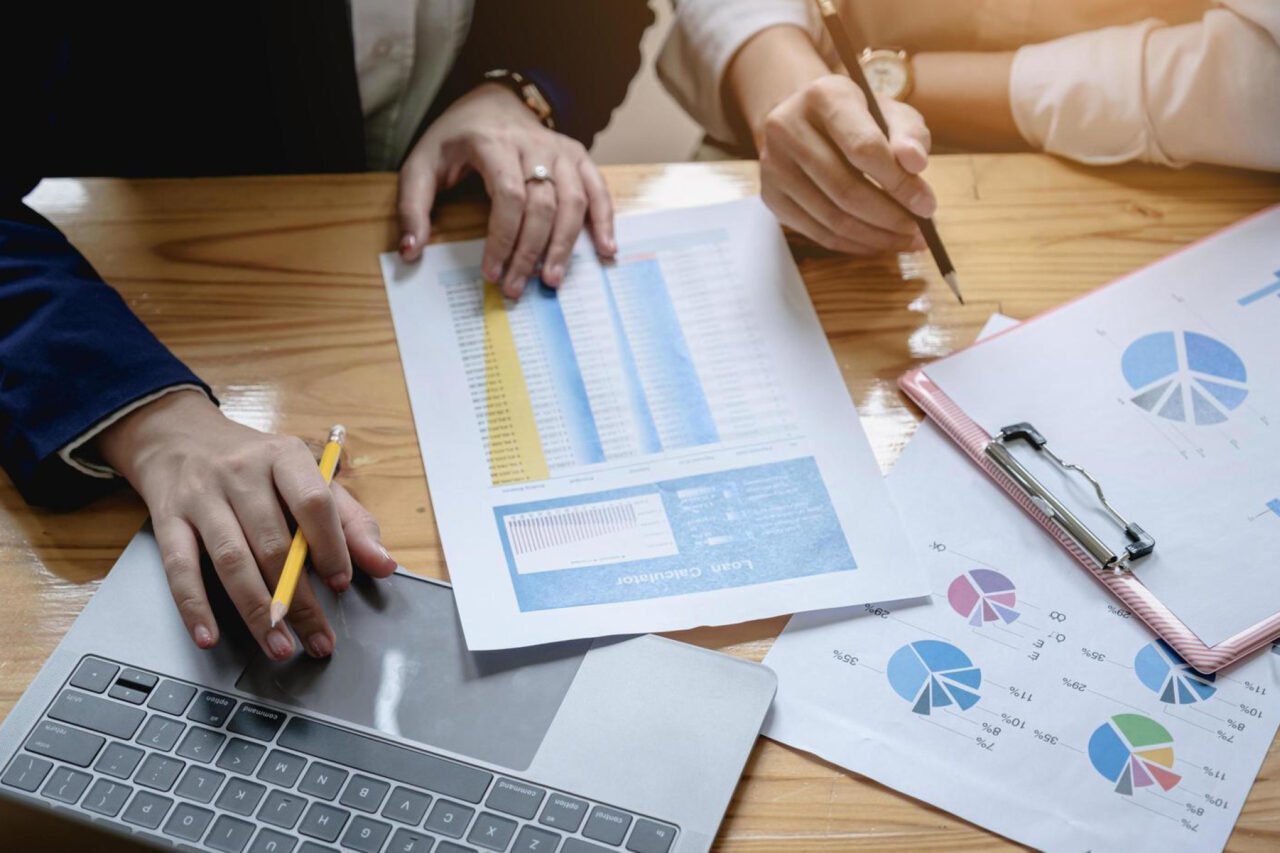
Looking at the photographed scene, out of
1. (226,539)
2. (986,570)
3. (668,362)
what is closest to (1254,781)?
(986,570)

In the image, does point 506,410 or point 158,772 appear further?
point 506,410

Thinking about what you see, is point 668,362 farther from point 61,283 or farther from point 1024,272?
point 61,283

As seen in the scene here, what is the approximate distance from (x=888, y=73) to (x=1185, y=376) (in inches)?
18.3

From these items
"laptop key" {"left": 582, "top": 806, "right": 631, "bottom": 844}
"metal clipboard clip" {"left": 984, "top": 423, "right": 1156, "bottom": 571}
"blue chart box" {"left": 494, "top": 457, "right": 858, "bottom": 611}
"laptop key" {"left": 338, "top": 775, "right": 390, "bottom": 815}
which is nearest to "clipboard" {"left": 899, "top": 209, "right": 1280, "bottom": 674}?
"metal clipboard clip" {"left": 984, "top": 423, "right": 1156, "bottom": 571}

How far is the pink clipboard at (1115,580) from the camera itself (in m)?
0.65

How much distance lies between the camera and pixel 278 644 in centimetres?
64

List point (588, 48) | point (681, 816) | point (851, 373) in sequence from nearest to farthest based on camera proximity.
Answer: point (681, 816) < point (851, 373) < point (588, 48)

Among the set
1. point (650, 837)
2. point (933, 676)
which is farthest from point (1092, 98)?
point (650, 837)

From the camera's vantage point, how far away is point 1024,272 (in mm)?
865

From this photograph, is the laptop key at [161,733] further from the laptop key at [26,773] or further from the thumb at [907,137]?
the thumb at [907,137]

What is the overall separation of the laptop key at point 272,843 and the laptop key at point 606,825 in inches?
6.1

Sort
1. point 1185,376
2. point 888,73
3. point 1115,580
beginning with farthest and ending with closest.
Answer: point 888,73
point 1185,376
point 1115,580

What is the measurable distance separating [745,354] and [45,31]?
0.57 metres

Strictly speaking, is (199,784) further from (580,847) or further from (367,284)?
A: (367,284)
